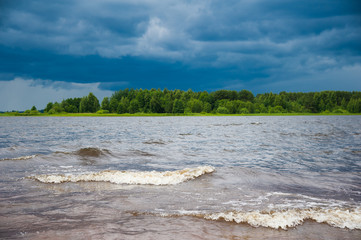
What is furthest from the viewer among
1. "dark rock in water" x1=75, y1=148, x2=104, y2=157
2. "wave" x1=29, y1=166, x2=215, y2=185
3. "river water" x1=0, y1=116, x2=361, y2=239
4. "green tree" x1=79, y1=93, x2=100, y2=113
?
"green tree" x1=79, y1=93, x2=100, y2=113

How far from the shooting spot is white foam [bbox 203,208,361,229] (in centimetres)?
521

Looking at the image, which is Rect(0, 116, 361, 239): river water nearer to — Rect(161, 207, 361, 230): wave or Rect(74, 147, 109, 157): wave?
Rect(161, 207, 361, 230): wave

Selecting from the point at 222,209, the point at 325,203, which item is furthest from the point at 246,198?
the point at 325,203

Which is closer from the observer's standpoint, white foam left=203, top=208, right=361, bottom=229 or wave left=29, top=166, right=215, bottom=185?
white foam left=203, top=208, right=361, bottom=229

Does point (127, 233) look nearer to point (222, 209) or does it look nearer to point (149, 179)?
point (222, 209)

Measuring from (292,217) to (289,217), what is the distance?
0.07 m

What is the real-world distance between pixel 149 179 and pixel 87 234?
4567 millimetres

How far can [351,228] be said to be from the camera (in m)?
5.04

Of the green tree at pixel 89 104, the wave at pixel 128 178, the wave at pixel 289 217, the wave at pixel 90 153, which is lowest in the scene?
the wave at pixel 90 153

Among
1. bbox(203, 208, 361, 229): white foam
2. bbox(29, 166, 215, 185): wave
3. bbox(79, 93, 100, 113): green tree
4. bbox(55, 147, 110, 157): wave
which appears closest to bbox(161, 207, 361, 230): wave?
bbox(203, 208, 361, 229): white foam

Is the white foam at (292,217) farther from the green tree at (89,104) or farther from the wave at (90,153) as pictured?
the green tree at (89,104)

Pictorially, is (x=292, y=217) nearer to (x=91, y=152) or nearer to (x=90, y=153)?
(x=90, y=153)

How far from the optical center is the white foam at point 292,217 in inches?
205

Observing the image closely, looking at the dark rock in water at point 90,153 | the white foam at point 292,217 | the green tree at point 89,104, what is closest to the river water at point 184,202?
the white foam at point 292,217
